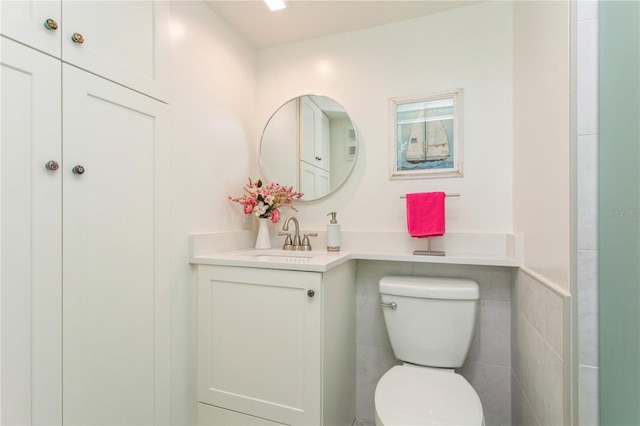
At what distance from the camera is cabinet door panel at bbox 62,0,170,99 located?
3.19 ft

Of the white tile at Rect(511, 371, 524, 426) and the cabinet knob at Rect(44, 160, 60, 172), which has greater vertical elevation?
the cabinet knob at Rect(44, 160, 60, 172)

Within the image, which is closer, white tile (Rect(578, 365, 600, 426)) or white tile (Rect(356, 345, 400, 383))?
white tile (Rect(578, 365, 600, 426))

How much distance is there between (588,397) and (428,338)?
0.59 m

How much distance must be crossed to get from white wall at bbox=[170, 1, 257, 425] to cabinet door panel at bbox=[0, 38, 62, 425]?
44 cm

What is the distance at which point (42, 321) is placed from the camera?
2.91 ft

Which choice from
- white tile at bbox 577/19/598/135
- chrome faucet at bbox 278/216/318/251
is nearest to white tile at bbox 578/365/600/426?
white tile at bbox 577/19/598/135

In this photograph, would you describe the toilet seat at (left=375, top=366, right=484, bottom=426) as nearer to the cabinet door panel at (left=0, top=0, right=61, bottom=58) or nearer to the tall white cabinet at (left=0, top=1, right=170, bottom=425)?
the tall white cabinet at (left=0, top=1, right=170, bottom=425)

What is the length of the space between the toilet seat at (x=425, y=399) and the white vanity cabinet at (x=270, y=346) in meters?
0.26

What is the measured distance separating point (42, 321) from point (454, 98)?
1.88 meters

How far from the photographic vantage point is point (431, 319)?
1.36m

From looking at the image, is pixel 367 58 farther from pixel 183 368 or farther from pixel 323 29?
pixel 183 368

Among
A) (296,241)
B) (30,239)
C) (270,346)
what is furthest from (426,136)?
(30,239)

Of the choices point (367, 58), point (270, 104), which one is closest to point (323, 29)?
point (367, 58)

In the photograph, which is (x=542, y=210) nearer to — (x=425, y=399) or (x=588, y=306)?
(x=588, y=306)
